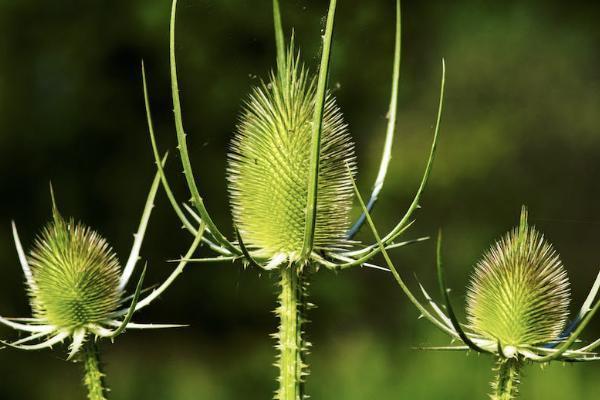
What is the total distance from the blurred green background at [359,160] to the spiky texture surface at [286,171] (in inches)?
94.3

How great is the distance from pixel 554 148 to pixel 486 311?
12.4 feet

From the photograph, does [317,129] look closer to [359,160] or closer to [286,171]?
[286,171]

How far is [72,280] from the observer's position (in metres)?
1.21

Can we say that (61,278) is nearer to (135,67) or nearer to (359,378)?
(359,378)

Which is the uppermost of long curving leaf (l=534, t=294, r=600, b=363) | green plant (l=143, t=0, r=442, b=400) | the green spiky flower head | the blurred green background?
the blurred green background

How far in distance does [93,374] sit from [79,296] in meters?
0.10

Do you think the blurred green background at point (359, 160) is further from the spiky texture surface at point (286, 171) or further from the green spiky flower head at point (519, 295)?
the green spiky flower head at point (519, 295)

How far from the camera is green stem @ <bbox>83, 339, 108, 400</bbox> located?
3.65 ft

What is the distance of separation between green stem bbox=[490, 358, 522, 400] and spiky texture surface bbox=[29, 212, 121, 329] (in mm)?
509

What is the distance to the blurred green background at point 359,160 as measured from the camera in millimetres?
4039

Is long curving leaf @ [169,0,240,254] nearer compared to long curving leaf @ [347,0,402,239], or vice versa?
long curving leaf @ [169,0,240,254]

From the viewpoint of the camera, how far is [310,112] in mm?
1143

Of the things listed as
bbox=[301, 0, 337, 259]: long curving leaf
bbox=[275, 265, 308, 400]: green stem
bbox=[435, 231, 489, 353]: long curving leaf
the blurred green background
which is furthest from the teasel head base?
Result: the blurred green background

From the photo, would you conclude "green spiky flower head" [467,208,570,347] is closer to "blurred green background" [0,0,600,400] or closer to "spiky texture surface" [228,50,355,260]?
"spiky texture surface" [228,50,355,260]
